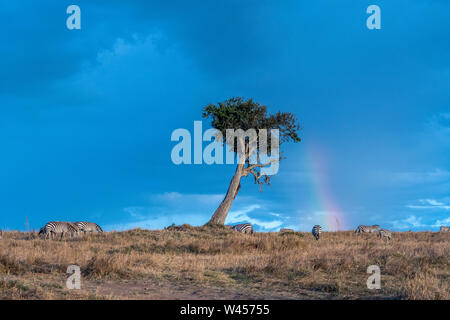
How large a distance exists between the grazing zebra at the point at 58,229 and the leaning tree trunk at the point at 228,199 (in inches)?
597

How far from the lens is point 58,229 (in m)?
31.5

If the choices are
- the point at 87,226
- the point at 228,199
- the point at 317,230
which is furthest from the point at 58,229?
the point at 317,230

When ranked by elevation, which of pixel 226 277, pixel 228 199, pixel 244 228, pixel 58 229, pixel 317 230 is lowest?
pixel 226 277

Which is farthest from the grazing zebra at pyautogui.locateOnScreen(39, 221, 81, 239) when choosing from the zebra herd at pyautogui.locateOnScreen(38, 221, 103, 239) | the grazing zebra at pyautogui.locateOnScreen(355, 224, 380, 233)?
the grazing zebra at pyautogui.locateOnScreen(355, 224, 380, 233)

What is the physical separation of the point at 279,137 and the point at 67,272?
3370 centimetres

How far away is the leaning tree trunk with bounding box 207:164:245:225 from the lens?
43.9m

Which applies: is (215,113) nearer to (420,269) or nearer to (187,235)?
(187,235)

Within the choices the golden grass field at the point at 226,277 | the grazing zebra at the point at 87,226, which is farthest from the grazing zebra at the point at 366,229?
the grazing zebra at the point at 87,226

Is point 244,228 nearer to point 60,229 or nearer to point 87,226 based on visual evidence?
point 87,226

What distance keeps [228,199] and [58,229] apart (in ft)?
59.7

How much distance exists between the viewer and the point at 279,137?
1821 inches

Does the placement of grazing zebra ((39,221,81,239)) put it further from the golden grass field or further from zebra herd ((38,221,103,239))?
the golden grass field

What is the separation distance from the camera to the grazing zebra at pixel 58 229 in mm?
31400
